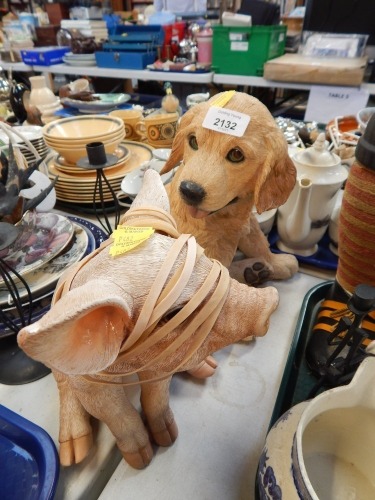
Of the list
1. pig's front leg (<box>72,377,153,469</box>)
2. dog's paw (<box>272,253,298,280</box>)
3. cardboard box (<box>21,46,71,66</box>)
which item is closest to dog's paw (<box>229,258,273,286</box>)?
dog's paw (<box>272,253,298,280</box>)

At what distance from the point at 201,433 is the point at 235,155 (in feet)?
1.41

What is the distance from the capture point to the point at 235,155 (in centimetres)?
52

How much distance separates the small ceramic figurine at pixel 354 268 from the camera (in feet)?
1.45

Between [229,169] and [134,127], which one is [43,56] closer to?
[134,127]

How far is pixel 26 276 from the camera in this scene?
0.62 metres

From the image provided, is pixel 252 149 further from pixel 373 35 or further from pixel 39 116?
pixel 373 35

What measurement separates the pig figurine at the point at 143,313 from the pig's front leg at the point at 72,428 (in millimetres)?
69

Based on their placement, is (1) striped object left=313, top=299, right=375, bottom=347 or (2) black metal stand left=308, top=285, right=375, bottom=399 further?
(1) striped object left=313, top=299, right=375, bottom=347

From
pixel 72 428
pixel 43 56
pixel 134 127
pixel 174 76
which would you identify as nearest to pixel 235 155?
pixel 72 428

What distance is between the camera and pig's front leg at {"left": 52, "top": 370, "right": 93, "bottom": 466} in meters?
0.48

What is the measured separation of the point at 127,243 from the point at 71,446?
33 centimetres

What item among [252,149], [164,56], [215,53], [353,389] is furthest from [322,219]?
[164,56]

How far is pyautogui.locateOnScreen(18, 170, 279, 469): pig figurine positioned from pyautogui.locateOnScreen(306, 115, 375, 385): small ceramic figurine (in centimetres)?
14

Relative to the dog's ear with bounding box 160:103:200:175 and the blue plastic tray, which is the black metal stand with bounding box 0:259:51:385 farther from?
the dog's ear with bounding box 160:103:200:175
